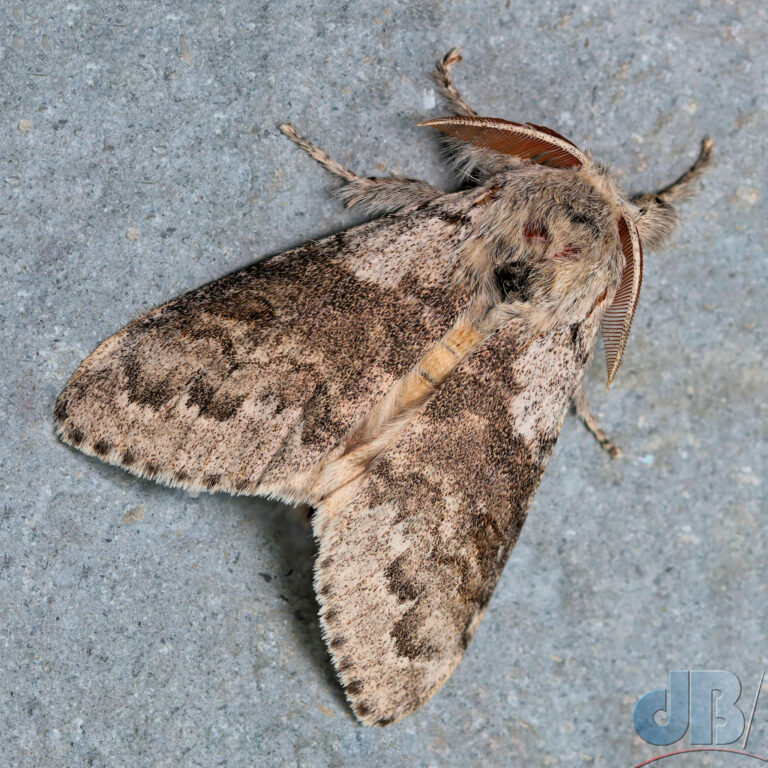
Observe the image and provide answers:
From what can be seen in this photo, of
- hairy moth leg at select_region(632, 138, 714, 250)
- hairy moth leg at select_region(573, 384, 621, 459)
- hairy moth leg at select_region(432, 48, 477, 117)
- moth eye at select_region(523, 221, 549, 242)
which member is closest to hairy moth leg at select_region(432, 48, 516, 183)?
hairy moth leg at select_region(432, 48, 477, 117)

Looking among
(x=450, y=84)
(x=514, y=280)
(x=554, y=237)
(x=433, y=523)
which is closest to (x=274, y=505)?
(x=433, y=523)

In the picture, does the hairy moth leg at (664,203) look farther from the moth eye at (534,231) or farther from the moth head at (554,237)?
the moth eye at (534,231)

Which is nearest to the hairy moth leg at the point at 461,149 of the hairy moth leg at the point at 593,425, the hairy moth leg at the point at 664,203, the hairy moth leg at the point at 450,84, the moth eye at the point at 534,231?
the hairy moth leg at the point at 450,84

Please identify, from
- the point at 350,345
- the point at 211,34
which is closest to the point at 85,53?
the point at 211,34

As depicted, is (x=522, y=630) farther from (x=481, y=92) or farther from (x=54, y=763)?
(x=481, y=92)

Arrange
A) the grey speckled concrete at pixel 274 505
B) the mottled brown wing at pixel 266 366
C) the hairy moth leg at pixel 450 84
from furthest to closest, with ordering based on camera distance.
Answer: the hairy moth leg at pixel 450 84
the grey speckled concrete at pixel 274 505
the mottled brown wing at pixel 266 366

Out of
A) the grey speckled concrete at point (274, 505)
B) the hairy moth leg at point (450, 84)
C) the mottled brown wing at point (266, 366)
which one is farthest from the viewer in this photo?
the hairy moth leg at point (450, 84)

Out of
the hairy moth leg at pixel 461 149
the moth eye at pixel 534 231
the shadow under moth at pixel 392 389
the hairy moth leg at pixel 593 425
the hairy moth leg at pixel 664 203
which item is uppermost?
the hairy moth leg at pixel 461 149
